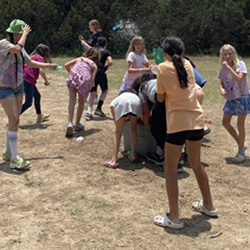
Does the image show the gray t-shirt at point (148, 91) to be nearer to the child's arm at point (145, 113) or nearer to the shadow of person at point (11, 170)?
the child's arm at point (145, 113)

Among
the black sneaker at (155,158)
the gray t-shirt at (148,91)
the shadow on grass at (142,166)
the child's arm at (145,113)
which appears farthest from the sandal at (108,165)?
the gray t-shirt at (148,91)

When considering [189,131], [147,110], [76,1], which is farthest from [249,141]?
[76,1]

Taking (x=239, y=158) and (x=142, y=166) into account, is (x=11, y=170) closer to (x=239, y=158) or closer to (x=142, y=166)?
(x=142, y=166)

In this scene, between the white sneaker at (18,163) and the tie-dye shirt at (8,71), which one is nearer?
the tie-dye shirt at (8,71)

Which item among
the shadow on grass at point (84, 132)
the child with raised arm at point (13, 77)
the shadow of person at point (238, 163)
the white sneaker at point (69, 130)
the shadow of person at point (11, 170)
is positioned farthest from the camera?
the shadow on grass at point (84, 132)

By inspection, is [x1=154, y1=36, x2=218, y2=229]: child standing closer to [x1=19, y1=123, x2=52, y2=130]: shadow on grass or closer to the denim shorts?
the denim shorts

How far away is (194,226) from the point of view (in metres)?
3.97

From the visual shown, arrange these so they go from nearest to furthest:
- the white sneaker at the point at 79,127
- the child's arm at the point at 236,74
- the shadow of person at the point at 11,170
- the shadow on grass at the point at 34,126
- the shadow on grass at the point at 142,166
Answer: the shadow of person at the point at 11,170
the shadow on grass at the point at 142,166
the child's arm at the point at 236,74
the white sneaker at the point at 79,127
the shadow on grass at the point at 34,126

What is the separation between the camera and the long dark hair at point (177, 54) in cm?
365

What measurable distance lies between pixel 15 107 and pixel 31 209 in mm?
1602

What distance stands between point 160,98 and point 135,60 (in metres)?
3.33

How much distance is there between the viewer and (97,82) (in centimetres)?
859

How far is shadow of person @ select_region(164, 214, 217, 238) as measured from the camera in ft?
12.6

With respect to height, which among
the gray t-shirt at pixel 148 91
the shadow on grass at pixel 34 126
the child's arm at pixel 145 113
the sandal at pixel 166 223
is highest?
the gray t-shirt at pixel 148 91
